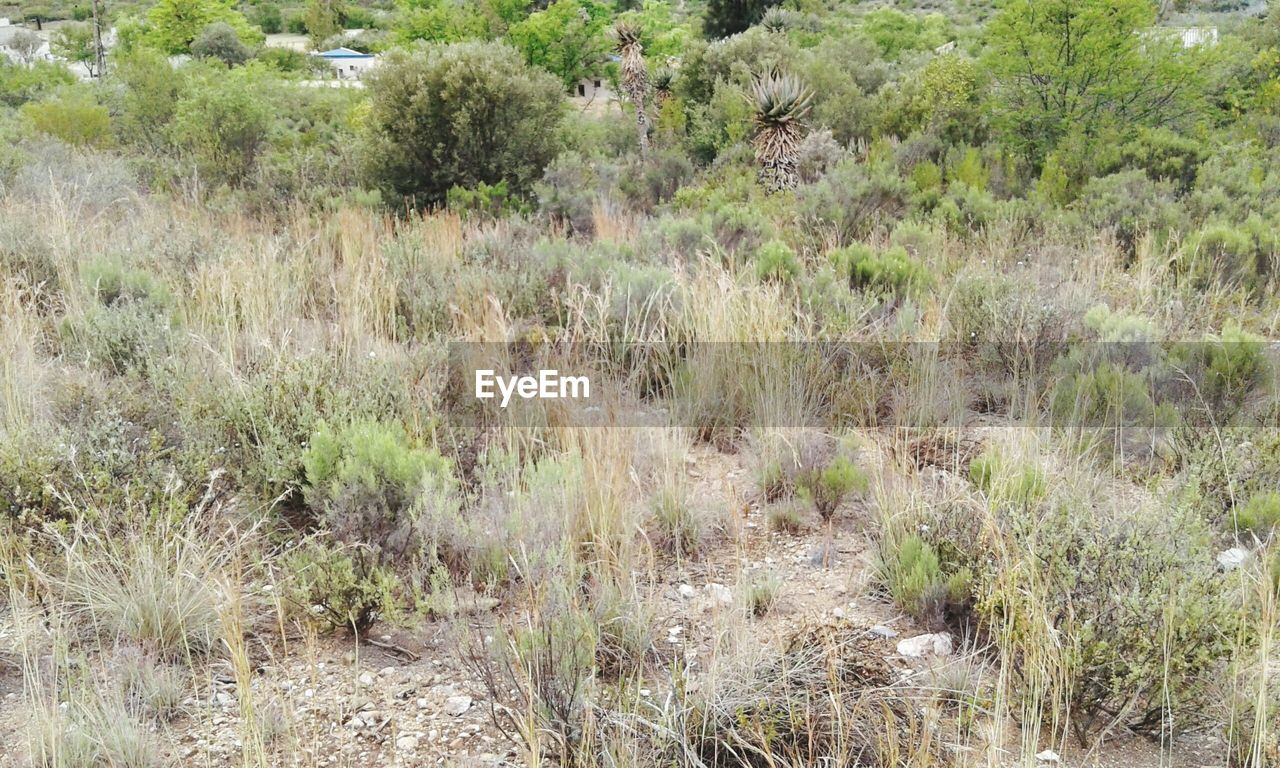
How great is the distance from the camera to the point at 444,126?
454 inches

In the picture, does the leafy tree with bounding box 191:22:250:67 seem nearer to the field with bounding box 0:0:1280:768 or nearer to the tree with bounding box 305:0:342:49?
the tree with bounding box 305:0:342:49

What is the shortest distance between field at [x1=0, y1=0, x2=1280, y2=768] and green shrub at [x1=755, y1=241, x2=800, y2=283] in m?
0.03

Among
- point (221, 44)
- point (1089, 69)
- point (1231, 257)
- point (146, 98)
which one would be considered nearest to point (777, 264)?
point (1231, 257)

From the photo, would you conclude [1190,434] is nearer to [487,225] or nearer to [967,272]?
[967,272]

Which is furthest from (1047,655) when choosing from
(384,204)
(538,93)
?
(538,93)

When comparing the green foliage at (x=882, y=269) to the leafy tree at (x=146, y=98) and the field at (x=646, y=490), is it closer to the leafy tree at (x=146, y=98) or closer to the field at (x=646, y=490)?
the field at (x=646, y=490)

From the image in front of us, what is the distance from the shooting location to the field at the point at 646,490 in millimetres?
2418

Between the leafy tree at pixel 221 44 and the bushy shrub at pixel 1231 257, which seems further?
the leafy tree at pixel 221 44

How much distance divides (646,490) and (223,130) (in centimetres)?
1143

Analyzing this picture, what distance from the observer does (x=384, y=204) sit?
10742 millimetres

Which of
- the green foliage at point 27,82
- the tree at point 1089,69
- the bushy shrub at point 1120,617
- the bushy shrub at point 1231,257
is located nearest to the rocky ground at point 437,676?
the bushy shrub at point 1120,617

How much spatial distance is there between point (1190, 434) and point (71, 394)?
4.78 metres

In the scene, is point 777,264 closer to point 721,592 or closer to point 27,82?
point 721,592

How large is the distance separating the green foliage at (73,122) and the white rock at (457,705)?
1463 centimetres
